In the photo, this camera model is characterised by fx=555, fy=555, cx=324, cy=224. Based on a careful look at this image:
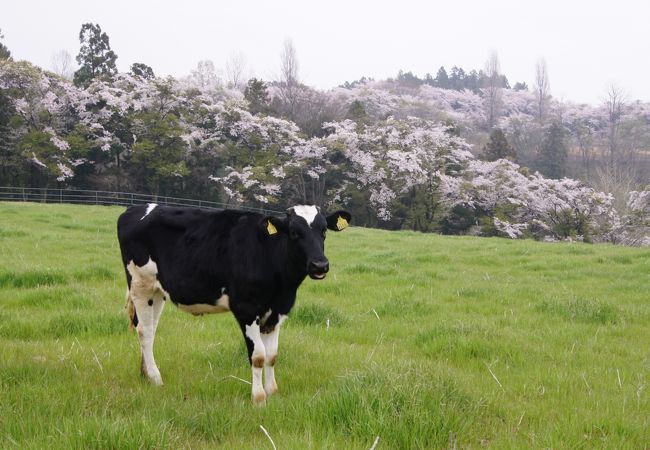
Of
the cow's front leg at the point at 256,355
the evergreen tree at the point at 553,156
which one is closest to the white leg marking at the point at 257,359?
the cow's front leg at the point at 256,355

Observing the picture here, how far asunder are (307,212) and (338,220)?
1.46 feet

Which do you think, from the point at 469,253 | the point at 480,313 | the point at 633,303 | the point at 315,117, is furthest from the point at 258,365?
the point at 315,117

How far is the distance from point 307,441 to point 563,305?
20.5 feet

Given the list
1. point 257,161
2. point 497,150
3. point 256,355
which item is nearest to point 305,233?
point 256,355

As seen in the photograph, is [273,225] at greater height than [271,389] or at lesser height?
greater

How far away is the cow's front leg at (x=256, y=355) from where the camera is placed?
174 inches

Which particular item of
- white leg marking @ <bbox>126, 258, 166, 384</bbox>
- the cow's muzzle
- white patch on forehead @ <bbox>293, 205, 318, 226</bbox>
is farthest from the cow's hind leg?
the cow's muzzle

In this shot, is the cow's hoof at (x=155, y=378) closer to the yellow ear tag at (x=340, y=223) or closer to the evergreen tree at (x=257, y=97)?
the yellow ear tag at (x=340, y=223)

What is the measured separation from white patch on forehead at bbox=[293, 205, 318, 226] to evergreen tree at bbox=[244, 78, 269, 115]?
44.8m

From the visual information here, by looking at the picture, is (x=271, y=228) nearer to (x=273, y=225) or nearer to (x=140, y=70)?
(x=273, y=225)

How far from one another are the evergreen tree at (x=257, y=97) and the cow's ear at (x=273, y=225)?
4483cm

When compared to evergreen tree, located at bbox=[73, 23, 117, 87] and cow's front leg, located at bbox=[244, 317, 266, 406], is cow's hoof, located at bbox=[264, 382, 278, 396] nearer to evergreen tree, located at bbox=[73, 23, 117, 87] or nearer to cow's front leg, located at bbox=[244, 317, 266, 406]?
cow's front leg, located at bbox=[244, 317, 266, 406]

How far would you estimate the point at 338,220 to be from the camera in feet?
16.9

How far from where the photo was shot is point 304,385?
4887 mm
